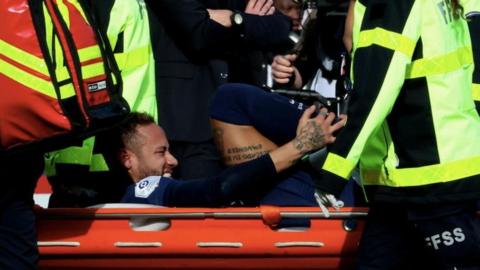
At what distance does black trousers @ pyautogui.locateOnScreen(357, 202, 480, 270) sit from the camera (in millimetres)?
3723

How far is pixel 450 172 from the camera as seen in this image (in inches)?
147

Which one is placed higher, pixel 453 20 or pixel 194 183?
pixel 453 20

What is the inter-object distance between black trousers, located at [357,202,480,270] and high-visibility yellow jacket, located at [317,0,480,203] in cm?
6

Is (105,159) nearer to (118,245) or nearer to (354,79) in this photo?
(118,245)

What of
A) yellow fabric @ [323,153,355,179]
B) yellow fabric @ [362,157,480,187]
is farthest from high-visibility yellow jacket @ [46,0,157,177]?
yellow fabric @ [362,157,480,187]

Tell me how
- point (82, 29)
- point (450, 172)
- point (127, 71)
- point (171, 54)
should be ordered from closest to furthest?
point (450, 172) < point (82, 29) < point (127, 71) < point (171, 54)

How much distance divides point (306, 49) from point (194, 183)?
1473mm

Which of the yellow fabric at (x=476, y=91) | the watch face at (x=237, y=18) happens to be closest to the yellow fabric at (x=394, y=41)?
the yellow fabric at (x=476, y=91)

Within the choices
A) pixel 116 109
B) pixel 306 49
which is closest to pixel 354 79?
pixel 116 109

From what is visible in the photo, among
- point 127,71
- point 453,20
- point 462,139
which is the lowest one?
point 127,71

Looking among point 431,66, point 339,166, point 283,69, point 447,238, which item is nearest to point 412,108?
point 431,66

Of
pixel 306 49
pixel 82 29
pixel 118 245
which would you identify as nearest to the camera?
pixel 82 29

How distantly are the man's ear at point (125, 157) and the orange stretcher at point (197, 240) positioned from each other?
0.46 metres

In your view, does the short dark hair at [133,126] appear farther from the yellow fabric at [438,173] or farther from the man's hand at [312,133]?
the yellow fabric at [438,173]
